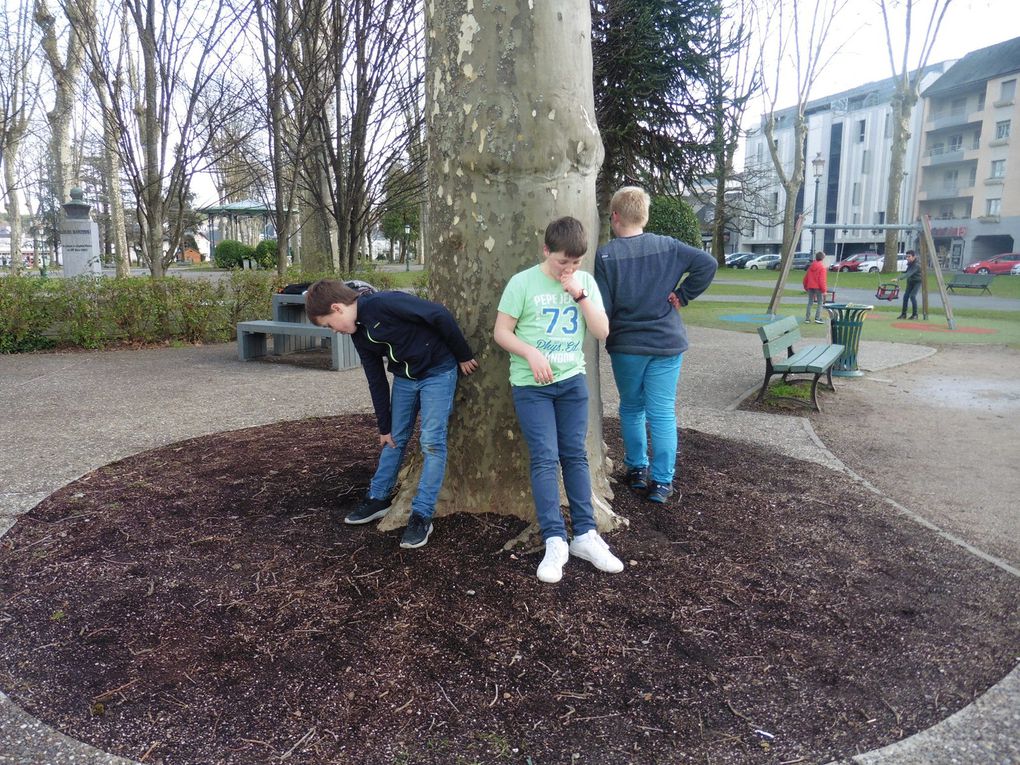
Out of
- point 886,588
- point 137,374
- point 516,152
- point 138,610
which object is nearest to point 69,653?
point 138,610

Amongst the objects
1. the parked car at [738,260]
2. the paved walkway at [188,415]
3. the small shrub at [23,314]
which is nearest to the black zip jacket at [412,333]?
the paved walkway at [188,415]

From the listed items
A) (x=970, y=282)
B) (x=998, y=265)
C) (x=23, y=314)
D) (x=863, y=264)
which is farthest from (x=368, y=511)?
(x=863, y=264)

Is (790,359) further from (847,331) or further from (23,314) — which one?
(23,314)

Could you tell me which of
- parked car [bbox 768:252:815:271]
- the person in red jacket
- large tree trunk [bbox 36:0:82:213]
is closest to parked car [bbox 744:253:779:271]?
parked car [bbox 768:252:815:271]

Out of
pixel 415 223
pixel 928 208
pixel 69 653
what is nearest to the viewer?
pixel 69 653

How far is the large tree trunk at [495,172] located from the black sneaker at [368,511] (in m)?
0.12

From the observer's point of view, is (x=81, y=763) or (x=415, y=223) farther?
(x=415, y=223)

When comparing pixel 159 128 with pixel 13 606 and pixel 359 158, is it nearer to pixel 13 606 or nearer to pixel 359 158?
pixel 359 158

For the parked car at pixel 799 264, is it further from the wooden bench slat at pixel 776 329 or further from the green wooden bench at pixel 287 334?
the green wooden bench at pixel 287 334

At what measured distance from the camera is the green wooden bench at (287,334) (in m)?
9.05

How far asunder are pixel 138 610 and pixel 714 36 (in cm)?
1665

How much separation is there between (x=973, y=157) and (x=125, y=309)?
62.8 m

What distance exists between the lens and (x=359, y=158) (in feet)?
43.2

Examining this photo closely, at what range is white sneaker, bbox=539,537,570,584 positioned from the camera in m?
3.18
